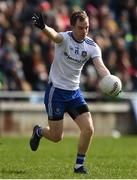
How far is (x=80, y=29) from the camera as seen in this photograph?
36.9ft

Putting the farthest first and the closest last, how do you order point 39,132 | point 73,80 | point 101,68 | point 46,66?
1. point 46,66
2. point 39,132
3. point 73,80
4. point 101,68

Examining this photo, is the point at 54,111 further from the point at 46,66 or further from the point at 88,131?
the point at 46,66

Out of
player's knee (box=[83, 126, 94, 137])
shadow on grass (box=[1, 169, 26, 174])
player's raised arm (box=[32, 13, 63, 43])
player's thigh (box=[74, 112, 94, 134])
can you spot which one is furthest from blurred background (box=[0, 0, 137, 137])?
player's raised arm (box=[32, 13, 63, 43])

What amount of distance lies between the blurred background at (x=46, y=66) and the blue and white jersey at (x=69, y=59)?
8950 mm

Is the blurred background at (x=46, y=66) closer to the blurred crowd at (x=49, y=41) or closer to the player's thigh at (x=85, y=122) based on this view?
the blurred crowd at (x=49, y=41)

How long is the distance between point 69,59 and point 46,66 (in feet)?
33.6

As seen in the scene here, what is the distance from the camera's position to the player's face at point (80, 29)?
36.7 feet

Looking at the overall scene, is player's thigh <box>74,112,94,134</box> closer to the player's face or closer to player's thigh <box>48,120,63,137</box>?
player's thigh <box>48,120,63,137</box>

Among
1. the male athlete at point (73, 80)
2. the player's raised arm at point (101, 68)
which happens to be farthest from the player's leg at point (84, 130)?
the player's raised arm at point (101, 68)

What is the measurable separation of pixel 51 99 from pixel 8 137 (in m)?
9.23

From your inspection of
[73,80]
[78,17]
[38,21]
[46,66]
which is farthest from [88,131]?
[46,66]

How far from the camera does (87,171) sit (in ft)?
37.8

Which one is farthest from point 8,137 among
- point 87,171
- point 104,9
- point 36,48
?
point 87,171

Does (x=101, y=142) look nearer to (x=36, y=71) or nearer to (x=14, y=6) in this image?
(x=36, y=71)
